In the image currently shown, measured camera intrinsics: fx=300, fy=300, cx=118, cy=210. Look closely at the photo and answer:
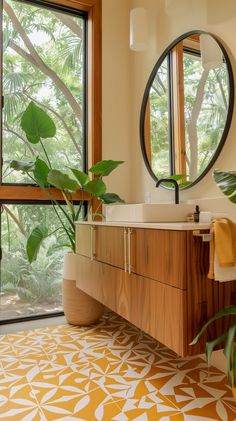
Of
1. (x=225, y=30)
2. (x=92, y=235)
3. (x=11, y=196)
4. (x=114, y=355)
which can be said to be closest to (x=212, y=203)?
(x=92, y=235)

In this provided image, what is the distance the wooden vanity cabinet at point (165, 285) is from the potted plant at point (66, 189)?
23.8 inches

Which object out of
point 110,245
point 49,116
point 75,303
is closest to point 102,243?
point 110,245

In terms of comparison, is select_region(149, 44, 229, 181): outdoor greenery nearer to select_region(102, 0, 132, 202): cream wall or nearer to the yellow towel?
select_region(102, 0, 132, 202): cream wall

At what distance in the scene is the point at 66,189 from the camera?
2395mm

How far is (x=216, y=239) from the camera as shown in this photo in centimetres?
124

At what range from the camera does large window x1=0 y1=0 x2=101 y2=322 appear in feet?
8.48

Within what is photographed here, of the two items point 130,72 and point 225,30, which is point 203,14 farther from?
point 130,72

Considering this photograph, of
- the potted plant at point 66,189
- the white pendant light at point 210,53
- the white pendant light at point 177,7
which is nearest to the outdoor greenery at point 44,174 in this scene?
the potted plant at point 66,189

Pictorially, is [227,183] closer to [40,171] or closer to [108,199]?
[108,199]

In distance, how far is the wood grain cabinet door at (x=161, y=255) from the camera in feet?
4.16

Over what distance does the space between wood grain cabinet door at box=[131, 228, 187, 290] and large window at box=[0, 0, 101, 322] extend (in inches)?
49.0

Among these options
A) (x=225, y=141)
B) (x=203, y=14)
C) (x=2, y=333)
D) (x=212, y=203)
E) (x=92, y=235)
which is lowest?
(x=2, y=333)

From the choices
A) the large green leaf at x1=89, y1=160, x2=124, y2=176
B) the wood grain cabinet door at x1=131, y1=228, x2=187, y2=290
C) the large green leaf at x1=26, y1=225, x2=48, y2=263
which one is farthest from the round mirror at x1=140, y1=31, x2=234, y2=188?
the large green leaf at x1=26, y1=225, x2=48, y2=263

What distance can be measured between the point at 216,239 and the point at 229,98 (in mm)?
914
